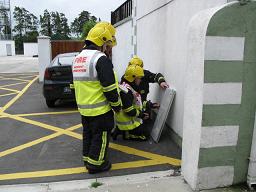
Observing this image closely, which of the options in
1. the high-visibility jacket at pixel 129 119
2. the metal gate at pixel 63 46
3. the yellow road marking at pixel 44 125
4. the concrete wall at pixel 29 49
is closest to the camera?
the high-visibility jacket at pixel 129 119

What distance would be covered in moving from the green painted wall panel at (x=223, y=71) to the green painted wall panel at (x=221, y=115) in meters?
0.30

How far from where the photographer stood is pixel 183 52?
5.00 metres

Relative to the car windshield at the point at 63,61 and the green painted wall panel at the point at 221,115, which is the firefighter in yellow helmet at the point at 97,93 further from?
the car windshield at the point at 63,61

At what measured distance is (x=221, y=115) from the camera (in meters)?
3.53

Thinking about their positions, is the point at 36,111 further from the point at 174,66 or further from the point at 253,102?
the point at 253,102

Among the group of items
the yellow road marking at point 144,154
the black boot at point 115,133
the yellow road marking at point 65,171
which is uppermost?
the black boot at point 115,133

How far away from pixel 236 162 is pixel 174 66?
2249mm

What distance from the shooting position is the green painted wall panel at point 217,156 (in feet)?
11.8

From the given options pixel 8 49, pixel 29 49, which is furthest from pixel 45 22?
pixel 8 49

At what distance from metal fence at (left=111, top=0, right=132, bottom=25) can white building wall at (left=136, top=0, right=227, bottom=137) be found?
2.98 meters

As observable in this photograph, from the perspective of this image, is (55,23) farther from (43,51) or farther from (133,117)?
(133,117)

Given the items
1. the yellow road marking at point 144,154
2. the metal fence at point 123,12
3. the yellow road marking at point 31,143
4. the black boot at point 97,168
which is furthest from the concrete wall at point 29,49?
the black boot at point 97,168

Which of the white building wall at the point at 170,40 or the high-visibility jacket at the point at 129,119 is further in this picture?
the high-visibility jacket at the point at 129,119

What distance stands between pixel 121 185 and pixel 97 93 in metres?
1.21
